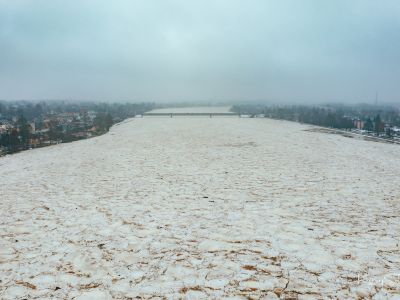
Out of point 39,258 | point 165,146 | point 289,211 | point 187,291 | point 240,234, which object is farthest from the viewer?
point 165,146

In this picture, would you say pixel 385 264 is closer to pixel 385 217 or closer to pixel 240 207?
pixel 385 217

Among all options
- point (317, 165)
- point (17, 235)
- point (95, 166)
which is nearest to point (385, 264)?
point (17, 235)

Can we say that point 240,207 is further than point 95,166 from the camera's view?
No

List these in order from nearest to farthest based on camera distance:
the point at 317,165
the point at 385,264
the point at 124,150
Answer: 1. the point at 385,264
2. the point at 317,165
3. the point at 124,150

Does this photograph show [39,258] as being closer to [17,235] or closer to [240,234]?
[17,235]

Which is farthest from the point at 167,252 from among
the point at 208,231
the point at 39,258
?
the point at 39,258

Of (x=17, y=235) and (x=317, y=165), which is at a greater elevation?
(x=317, y=165)
